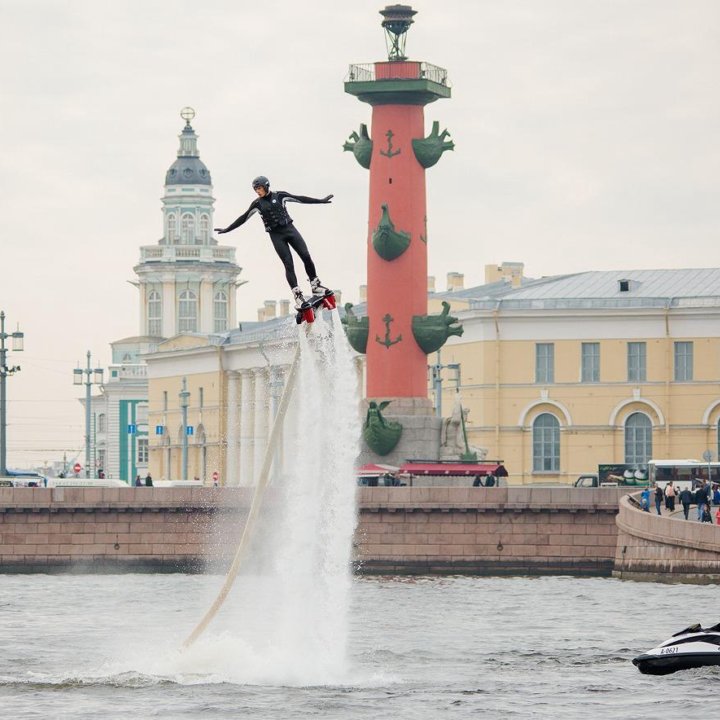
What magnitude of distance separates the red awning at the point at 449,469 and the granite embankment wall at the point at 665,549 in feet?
25.6

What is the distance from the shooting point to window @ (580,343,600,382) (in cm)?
8706

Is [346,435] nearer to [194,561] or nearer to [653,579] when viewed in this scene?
[653,579]

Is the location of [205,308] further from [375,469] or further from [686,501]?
[686,501]

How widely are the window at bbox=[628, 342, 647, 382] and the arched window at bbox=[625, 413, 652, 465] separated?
126 cm

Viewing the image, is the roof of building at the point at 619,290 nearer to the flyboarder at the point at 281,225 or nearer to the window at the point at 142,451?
the window at the point at 142,451

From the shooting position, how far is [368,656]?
38062 mm

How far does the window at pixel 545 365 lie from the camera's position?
8725cm

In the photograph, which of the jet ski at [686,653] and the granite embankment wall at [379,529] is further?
the granite embankment wall at [379,529]

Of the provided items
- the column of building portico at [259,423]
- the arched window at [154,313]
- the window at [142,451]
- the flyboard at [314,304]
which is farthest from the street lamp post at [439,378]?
the arched window at [154,313]

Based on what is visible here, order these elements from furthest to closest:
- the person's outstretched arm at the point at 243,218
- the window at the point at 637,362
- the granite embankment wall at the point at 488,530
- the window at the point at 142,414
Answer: the window at the point at 142,414 → the window at the point at 637,362 → the granite embankment wall at the point at 488,530 → the person's outstretched arm at the point at 243,218

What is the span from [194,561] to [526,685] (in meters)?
25.5

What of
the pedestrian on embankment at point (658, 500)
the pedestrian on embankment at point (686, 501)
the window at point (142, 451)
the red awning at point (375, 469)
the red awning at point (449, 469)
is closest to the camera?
the pedestrian on embankment at point (686, 501)

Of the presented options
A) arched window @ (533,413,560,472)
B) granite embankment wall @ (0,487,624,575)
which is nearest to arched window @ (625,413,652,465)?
arched window @ (533,413,560,472)

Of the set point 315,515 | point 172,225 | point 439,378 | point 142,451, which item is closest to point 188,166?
point 172,225
